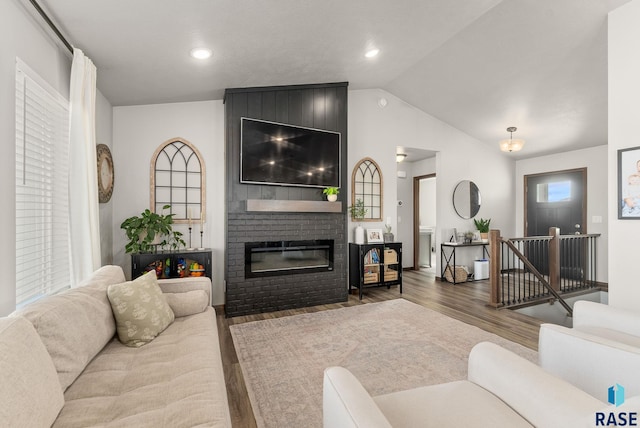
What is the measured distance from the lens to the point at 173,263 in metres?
3.65

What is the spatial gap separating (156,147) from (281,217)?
68.4 inches

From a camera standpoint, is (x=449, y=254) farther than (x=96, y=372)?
Yes

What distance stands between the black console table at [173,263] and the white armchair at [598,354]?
3206 millimetres

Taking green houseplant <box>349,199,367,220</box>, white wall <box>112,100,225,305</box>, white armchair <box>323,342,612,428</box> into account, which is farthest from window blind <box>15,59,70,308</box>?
green houseplant <box>349,199,367,220</box>

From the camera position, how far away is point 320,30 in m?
2.97

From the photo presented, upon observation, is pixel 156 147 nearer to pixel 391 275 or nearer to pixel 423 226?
pixel 391 275

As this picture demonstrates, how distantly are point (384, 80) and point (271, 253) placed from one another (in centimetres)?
301

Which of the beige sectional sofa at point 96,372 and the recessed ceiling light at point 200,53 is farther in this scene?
the recessed ceiling light at point 200,53

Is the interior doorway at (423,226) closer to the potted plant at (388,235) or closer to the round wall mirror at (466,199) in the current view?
the round wall mirror at (466,199)

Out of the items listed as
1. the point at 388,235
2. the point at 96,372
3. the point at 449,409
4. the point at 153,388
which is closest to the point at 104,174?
the point at 96,372

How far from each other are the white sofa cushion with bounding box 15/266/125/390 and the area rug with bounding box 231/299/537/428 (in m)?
0.99

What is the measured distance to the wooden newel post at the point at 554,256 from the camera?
476cm

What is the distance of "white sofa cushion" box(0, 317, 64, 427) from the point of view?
955mm

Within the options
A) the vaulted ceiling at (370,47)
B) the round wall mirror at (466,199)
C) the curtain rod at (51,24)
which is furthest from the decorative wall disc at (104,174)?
the round wall mirror at (466,199)
